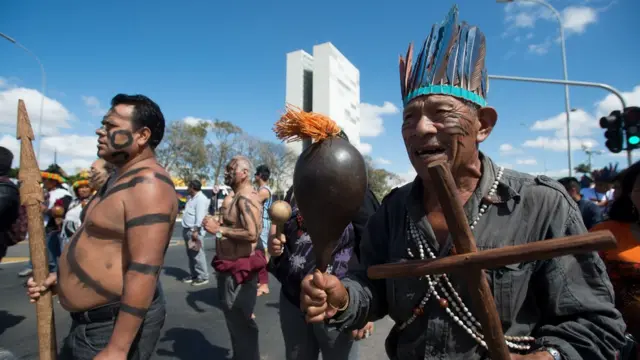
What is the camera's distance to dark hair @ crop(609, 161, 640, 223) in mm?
2639

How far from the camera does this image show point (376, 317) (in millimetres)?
1588

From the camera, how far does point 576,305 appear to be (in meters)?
1.19

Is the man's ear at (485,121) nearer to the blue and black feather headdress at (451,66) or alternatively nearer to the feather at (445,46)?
the blue and black feather headdress at (451,66)

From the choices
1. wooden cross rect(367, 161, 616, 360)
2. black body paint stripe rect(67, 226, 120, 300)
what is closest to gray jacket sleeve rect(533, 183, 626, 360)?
wooden cross rect(367, 161, 616, 360)

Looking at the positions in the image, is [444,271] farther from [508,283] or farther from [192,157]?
[192,157]

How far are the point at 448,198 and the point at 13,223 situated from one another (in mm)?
4785

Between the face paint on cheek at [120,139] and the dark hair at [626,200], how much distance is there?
3.47 m

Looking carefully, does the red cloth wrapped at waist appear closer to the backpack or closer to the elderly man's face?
the backpack

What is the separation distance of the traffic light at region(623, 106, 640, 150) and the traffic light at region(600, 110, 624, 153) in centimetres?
12

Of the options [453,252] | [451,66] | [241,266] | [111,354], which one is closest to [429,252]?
[453,252]

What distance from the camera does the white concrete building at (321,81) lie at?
4409 cm

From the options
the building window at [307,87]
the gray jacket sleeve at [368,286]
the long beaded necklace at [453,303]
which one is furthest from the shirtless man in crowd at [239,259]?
the building window at [307,87]

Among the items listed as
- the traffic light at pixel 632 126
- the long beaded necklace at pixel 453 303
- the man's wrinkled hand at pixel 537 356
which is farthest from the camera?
the traffic light at pixel 632 126

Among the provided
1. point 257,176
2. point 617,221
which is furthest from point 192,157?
point 617,221
